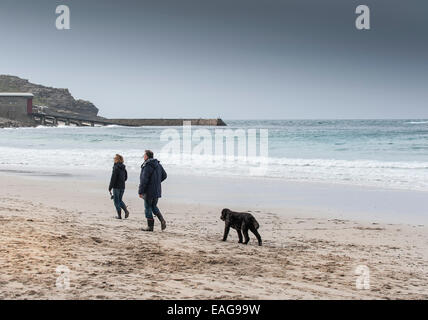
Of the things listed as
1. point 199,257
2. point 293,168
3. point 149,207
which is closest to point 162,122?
point 293,168

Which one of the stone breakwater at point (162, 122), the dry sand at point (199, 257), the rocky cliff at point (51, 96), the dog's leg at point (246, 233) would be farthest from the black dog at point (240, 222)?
the rocky cliff at point (51, 96)

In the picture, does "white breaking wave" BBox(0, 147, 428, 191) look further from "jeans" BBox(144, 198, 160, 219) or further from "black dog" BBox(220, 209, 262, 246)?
"jeans" BBox(144, 198, 160, 219)

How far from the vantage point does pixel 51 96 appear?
7062 inches

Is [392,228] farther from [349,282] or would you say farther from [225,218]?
[349,282]

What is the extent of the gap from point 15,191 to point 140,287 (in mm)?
11437

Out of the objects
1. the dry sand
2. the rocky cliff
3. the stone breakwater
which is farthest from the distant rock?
the dry sand

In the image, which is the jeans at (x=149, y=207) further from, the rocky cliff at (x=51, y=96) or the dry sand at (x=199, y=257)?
the rocky cliff at (x=51, y=96)

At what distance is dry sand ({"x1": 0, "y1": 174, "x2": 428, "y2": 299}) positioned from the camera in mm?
6227

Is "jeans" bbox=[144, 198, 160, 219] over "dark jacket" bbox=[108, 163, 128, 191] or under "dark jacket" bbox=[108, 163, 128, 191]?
under

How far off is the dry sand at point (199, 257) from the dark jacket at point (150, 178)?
2.60 ft

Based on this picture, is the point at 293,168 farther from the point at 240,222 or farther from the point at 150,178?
the point at 240,222

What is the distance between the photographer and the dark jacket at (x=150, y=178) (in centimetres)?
1012

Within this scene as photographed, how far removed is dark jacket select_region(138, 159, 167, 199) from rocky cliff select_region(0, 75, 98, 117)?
167722 mm
